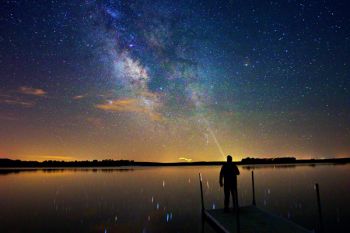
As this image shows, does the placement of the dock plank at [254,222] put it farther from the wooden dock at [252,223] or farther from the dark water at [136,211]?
the dark water at [136,211]

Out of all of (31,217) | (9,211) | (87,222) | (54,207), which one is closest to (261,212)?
(87,222)

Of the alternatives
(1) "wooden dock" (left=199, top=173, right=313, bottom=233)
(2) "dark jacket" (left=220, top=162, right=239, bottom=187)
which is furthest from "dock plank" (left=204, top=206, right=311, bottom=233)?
(2) "dark jacket" (left=220, top=162, right=239, bottom=187)

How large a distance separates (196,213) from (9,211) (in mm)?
16038

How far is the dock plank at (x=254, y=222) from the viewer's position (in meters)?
12.2

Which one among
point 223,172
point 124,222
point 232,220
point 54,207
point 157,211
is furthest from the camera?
point 54,207

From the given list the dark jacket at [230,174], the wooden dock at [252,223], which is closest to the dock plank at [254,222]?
the wooden dock at [252,223]

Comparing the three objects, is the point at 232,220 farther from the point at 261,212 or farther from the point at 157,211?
the point at 157,211

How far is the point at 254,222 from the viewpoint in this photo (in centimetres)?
1371

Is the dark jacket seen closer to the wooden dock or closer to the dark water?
the wooden dock

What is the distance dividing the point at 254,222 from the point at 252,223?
0.27m

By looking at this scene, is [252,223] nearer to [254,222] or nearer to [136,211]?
[254,222]

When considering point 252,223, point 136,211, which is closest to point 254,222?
point 252,223

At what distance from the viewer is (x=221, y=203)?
86.0ft

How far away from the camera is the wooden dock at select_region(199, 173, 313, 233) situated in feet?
39.9
